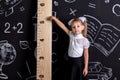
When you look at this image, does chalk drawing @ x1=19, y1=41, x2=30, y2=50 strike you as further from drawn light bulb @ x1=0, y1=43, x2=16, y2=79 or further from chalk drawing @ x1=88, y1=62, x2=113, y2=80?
chalk drawing @ x1=88, y1=62, x2=113, y2=80

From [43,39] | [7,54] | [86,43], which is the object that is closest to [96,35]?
[86,43]

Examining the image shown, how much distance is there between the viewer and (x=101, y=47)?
1505 mm

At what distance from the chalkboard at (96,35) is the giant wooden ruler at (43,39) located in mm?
58

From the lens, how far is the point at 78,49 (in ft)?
4.62

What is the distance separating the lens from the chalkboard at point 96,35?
148 centimetres

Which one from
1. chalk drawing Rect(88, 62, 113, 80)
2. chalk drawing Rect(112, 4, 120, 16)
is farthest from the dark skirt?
chalk drawing Rect(112, 4, 120, 16)

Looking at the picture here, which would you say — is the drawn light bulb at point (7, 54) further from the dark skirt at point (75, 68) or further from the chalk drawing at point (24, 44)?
the dark skirt at point (75, 68)

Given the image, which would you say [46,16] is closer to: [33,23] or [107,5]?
[33,23]

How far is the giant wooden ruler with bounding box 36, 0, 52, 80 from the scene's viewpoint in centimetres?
146

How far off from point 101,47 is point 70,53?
223 mm

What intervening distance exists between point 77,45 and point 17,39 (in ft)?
1.32

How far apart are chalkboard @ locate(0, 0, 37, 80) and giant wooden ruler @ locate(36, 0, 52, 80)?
0.07 m

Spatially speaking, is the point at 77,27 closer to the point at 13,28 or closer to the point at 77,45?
the point at 77,45

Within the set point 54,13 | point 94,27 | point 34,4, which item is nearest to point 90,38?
point 94,27
